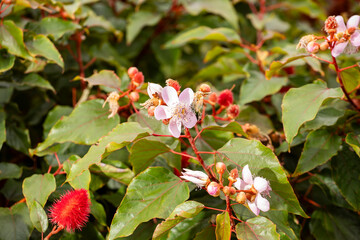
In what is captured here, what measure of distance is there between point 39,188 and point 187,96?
17.5 inches

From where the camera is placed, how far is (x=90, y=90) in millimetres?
1215

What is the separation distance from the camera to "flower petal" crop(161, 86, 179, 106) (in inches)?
28.2

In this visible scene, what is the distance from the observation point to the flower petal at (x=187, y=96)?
72cm

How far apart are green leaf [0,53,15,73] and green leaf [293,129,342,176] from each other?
0.85m

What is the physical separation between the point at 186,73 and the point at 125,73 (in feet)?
2.77

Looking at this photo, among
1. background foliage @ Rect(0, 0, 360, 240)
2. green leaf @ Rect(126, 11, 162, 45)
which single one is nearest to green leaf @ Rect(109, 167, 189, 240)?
background foliage @ Rect(0, 0, 360, 240)

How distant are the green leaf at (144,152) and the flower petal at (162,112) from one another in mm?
87

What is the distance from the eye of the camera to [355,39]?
0.79 metres

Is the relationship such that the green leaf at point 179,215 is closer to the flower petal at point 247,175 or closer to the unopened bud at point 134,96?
the flower petal at point 247,175

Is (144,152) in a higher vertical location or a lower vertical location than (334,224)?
higher

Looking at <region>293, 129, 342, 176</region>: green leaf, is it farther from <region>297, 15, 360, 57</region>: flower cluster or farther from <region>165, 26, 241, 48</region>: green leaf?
<region>165, 26, 241, 48</region>: green leaf

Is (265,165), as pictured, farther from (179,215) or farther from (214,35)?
(214,35)

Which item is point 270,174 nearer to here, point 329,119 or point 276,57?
point 329,119

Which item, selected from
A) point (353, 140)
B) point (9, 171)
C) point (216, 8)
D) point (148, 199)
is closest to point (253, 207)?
point (148, 199)
